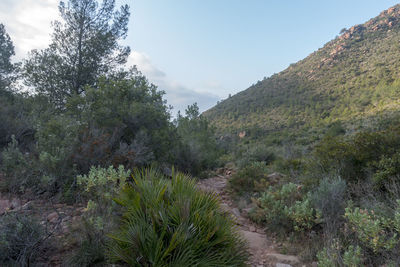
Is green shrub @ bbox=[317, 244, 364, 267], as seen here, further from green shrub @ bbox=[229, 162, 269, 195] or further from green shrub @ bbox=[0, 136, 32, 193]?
green shrub @ bbox=[0, 136, 32, 193]

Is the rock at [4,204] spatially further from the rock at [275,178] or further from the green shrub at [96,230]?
the rock at [275,178]

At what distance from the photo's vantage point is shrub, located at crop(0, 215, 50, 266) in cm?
239

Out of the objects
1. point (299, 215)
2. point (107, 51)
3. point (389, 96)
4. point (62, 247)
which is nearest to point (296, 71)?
point (389, 96)

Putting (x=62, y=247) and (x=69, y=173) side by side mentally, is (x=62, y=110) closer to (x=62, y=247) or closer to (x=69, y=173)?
(x=69, y=173)

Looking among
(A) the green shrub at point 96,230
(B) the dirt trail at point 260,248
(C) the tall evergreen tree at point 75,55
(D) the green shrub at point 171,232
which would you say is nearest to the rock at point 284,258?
(B) the dirt trail at point 260,248

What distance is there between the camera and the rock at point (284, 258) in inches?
138

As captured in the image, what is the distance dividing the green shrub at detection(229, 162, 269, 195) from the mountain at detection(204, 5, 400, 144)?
52.0 ft

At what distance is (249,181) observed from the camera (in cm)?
725

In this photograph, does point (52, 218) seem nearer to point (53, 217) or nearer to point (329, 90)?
point (53, 217)

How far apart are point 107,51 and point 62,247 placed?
1012 cm

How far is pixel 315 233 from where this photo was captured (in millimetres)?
4082

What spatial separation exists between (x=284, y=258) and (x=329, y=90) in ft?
108

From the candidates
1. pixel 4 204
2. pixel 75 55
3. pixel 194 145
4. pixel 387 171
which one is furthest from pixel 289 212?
pixel 75 55

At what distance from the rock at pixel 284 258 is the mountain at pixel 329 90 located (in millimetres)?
19680
